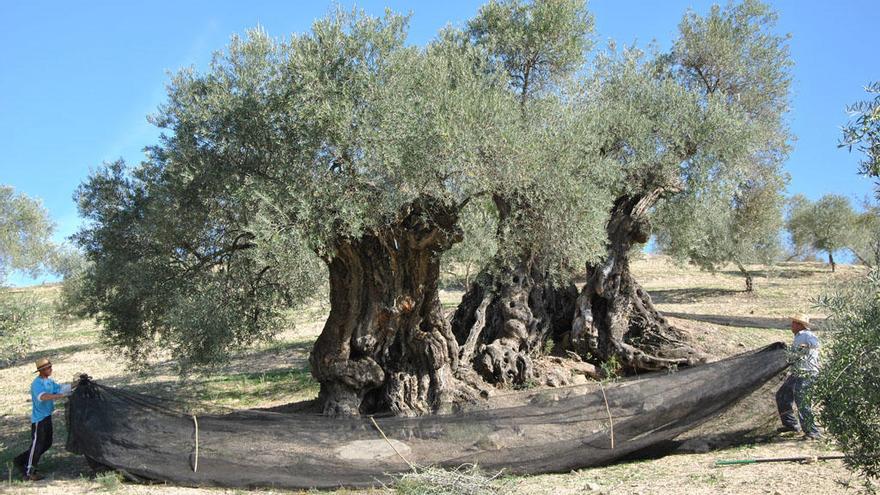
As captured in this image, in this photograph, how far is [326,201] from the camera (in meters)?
9.57

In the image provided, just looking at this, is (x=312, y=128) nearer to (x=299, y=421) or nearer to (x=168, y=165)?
(x=168, y=165)

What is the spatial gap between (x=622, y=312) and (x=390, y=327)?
22.6 ft

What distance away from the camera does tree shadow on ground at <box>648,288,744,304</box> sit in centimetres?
2741

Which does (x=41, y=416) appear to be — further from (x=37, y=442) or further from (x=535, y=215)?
(x=535, y=215)

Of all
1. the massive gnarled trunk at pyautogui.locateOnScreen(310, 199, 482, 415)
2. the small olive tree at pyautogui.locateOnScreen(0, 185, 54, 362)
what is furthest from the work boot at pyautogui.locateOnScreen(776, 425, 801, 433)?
the small olive tree at pyautogui.locateOnScreen(0, 185, 54, 362)

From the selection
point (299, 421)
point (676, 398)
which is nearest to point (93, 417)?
point (299, 421)

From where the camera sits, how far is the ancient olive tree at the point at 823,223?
3653 centimetres

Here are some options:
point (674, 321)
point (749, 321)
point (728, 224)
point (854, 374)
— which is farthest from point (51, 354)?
point (854, 374)

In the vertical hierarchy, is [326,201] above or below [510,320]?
above

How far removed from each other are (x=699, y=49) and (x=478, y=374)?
10.3m

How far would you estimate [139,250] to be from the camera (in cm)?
1152

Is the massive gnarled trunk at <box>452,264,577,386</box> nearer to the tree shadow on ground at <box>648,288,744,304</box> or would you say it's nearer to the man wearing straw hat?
the man wearing straw hat

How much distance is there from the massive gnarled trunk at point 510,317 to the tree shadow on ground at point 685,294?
39.8 ft

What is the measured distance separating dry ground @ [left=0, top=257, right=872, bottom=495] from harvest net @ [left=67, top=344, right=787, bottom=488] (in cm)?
25
